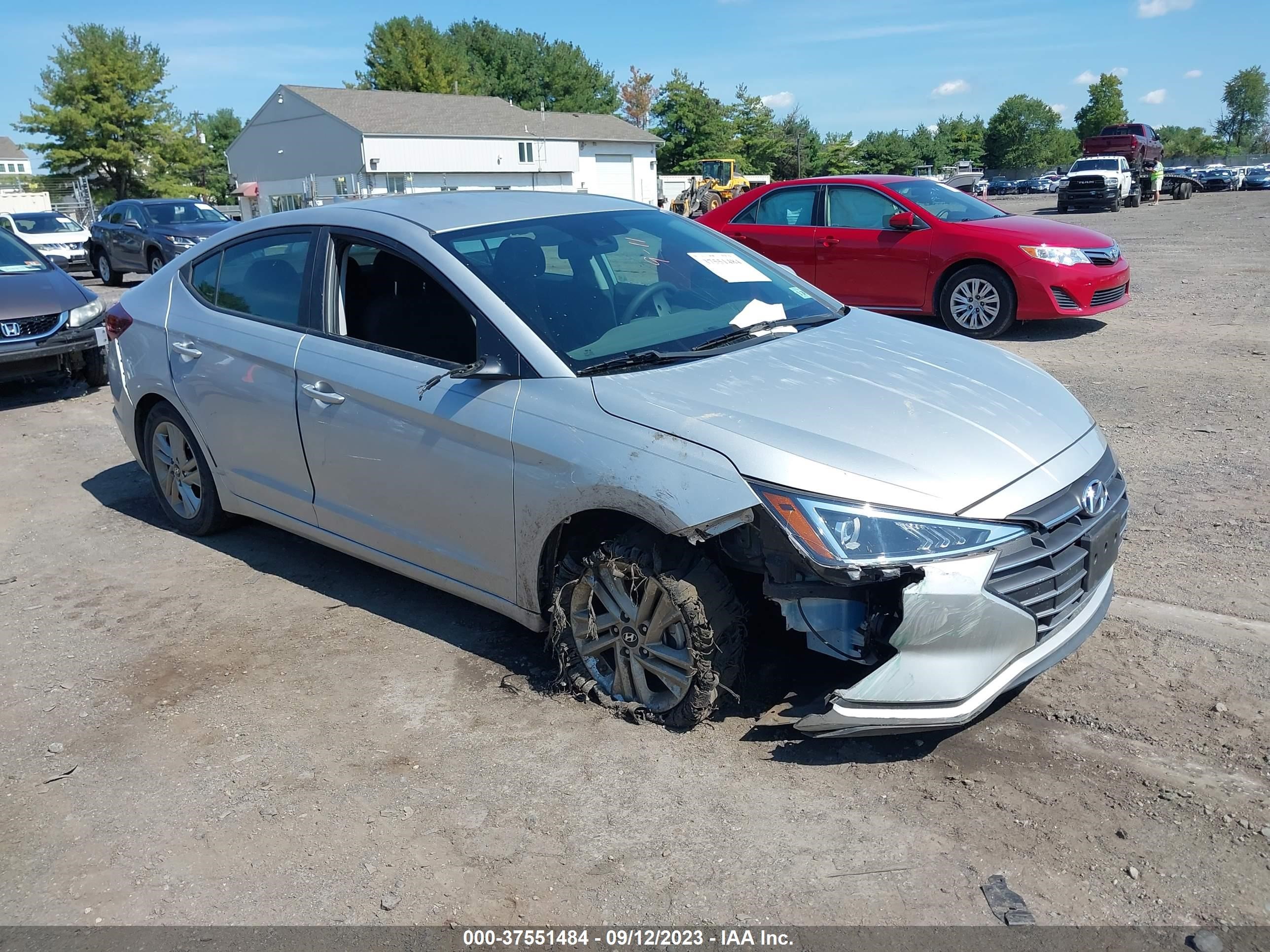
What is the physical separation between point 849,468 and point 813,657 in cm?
117

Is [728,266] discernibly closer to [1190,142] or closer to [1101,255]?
[1101,255]

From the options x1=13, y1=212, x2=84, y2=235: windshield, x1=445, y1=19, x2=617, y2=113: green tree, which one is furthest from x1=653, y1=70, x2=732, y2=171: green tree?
x1=13, y1=212, x2=84, y2=235: windshield

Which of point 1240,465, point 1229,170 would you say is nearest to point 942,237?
point 1240,465

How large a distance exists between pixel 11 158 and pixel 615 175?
7927 centimetres

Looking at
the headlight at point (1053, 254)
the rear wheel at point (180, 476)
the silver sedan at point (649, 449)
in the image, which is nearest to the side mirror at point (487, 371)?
the silver sedan at point (649, 449)

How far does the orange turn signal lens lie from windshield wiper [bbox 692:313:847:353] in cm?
98

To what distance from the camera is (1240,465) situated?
18.9ft

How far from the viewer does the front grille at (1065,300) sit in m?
9.72

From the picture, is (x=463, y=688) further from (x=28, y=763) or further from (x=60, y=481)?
(x=60, y=481)

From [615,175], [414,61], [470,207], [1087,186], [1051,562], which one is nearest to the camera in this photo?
[1051,562]

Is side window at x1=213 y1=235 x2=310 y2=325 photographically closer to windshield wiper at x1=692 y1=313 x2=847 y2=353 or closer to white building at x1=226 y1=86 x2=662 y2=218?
windshield wiper at x1=692 y1=313 x2=847 y2=353

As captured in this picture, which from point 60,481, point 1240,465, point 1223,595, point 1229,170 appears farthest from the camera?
point 1229,170

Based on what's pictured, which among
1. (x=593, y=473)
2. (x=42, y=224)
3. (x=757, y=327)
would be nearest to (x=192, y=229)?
(x=42, y=224)

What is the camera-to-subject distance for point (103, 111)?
5794 cm
